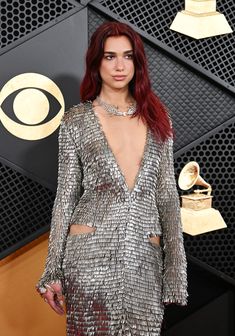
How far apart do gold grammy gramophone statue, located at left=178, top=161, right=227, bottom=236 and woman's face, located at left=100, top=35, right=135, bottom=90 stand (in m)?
0.64

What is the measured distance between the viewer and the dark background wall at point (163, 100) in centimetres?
288

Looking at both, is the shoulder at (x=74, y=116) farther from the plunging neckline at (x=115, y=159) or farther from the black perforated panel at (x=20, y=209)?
the black perforated panel at (x=20, y=209)

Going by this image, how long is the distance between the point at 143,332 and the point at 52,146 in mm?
858

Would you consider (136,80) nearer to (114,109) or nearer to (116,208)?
(114,109)

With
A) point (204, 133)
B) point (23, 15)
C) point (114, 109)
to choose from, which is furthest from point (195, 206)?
point (23, 15)

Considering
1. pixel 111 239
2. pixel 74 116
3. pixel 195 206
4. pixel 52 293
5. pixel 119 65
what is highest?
pixel 119 65

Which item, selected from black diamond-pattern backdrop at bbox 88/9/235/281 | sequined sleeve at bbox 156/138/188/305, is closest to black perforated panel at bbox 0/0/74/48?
black diamond-pattern backdrop at bbox 88/9/235/281

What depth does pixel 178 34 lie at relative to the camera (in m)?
3.02

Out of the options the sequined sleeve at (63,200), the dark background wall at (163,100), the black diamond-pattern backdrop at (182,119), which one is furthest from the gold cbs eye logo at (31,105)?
the sequined sleeve at (63,200)

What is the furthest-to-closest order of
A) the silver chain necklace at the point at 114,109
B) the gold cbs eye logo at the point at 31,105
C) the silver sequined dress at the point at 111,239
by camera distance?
1. the gold cbs eye logo at the point at 31,105
2. the silver chain necklace at the point at 114,109
3. the silver sequined dress at the point at 111,239

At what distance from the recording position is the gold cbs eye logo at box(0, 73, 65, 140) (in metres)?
2.87

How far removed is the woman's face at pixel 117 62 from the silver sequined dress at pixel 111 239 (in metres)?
0.13

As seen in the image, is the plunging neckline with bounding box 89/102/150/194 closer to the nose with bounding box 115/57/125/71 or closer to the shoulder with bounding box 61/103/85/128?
the shoulder with bounding box 61/103/85/128

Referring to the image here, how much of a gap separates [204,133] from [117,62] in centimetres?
75
